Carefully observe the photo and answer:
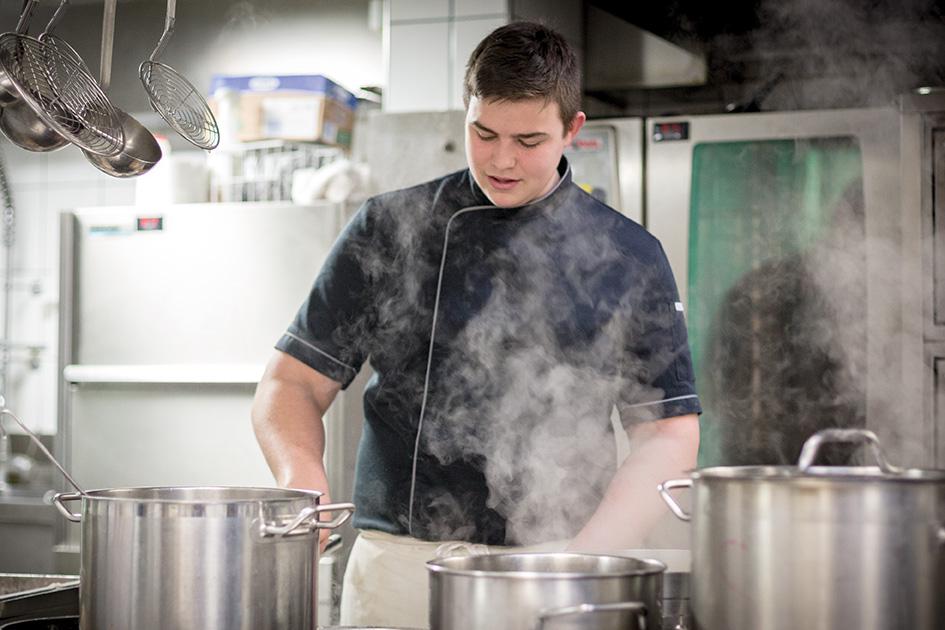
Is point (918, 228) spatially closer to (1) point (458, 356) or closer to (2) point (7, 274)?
(1) point (458, 356)

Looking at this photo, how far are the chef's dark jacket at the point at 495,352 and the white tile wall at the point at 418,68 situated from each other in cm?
158

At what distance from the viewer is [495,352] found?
182 cm

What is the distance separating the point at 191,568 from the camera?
103 centimetres

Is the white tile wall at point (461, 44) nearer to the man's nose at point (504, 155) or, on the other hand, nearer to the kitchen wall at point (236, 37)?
the kitchen wall at point (236, 37)

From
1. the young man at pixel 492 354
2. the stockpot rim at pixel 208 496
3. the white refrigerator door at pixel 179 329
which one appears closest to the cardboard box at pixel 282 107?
the white refrigerator door at pixel 179 329

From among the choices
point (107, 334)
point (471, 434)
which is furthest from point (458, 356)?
point (107, 334)

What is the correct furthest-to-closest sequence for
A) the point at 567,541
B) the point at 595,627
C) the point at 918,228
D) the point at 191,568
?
1. the point at 918,228
2. the point at 567,541
3. the point at 191,568
4. the point at 595,627

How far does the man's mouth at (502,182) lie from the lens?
5.83 ft

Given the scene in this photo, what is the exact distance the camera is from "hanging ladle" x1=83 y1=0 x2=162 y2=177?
1.61 meters

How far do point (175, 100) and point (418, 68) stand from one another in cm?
188

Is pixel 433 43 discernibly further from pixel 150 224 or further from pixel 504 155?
pixel 504 155

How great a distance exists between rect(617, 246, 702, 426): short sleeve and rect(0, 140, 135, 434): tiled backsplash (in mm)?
3114

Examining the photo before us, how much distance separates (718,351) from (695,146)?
0.62m

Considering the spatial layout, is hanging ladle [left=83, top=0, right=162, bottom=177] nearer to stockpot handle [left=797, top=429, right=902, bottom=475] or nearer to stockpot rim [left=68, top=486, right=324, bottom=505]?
stockpot rim [left=68, top=486, right=324, bottom=505]
